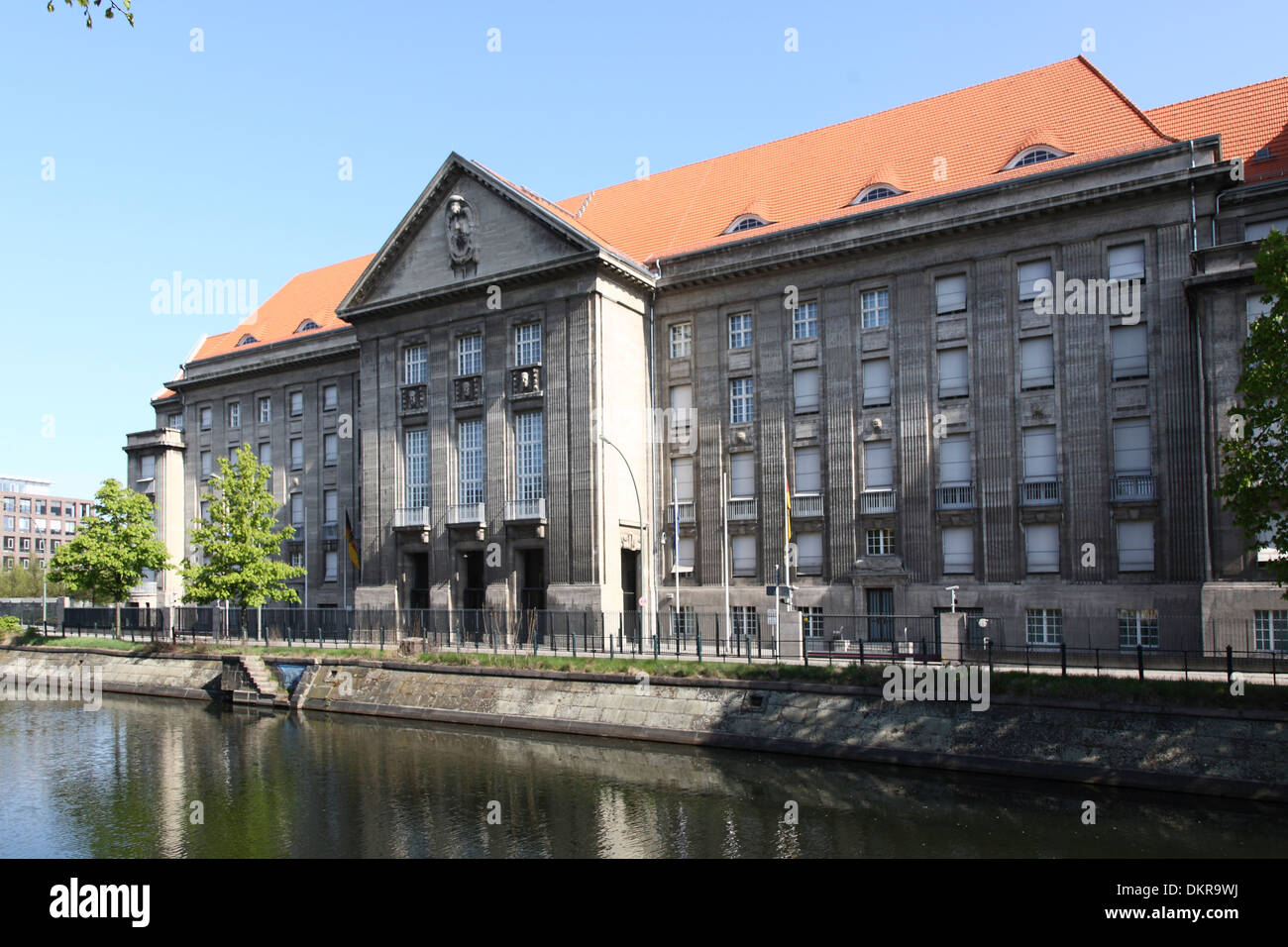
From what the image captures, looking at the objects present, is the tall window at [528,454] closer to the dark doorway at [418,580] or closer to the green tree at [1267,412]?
the dark doorway at [418,580]

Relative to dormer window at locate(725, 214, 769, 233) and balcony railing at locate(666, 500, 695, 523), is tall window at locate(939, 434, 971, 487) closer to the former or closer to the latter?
balcony railing at locate(666, 500, 695, 523)

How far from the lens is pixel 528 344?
4588cm

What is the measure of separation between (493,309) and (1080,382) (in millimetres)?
25661

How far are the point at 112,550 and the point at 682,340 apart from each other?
34145 millimetres

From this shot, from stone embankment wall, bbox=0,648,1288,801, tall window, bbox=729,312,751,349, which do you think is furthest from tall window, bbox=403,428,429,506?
tall window, bbox=729,312,751,349

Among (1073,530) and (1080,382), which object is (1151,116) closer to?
(1080,382)

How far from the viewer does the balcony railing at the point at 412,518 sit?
4812cm

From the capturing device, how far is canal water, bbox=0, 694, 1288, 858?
63.0ft

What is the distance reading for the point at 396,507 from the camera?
49469mm

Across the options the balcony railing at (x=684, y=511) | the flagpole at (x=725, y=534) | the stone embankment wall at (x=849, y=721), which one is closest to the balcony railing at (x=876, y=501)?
the flagpole at (x=725, y=534)

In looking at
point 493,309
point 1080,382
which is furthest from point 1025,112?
point 493,309

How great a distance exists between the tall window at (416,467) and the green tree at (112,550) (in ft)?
55.5

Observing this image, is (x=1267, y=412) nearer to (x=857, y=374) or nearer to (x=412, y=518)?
(x=857, y=374)

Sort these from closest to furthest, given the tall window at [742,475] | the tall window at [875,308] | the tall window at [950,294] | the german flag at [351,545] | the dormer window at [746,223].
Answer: the tall window at [950,294] → the tall window at [875,308] → the tall window at [742,475] → the dormer window at [746,223] → the german flag at [351,545]
